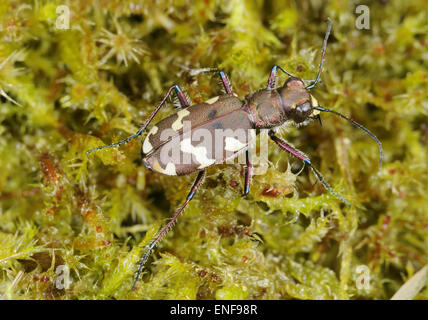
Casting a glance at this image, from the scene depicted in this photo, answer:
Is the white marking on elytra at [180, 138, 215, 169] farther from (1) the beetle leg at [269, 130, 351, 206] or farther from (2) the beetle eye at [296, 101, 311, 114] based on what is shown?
(2) the beetle eye at [296, 101, 311, 114]

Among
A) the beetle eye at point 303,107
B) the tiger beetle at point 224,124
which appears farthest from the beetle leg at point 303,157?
the beetle eye at point 303,107

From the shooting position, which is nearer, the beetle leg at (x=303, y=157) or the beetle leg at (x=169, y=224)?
the beetle leg at (x=169, y=224)

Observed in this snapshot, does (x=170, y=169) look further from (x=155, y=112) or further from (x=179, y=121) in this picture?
(x=155, y=112)

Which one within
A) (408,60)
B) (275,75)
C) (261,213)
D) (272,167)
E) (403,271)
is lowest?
(403,271)

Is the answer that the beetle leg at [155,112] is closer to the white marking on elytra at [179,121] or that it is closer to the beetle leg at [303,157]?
the white marking on elytra at [179,121]

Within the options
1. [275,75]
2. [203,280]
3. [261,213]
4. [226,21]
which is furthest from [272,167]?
[226,21]

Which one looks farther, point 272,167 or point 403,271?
point 403,271

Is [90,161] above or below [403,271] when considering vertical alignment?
above

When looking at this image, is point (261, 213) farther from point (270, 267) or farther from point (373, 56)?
point (373, 56)
